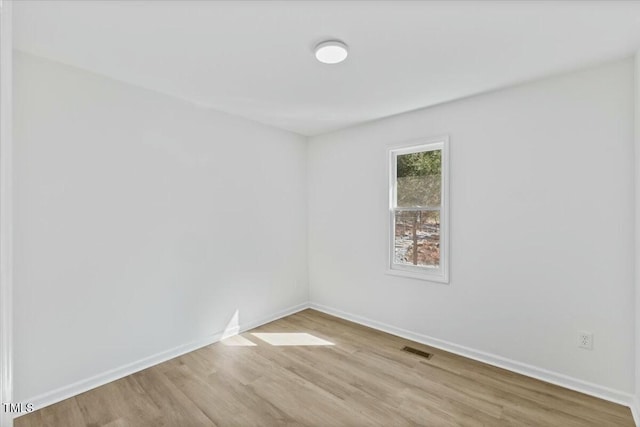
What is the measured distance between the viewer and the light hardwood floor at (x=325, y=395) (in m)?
2.00

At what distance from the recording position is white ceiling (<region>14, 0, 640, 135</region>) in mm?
1651

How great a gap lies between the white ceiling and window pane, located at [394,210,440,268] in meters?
1.24

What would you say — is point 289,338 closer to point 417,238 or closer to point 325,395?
point 325,395

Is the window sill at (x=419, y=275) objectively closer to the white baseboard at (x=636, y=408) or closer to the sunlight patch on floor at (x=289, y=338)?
the sunlight patch on floor at (x=289, y=338)

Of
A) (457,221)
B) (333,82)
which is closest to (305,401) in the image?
(457,221)

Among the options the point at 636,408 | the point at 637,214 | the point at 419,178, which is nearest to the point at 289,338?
the point at 419,178

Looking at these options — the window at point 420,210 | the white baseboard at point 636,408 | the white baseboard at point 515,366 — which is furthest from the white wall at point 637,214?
the window at point 420,210

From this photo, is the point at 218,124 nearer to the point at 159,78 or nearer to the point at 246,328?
the point at 159,78

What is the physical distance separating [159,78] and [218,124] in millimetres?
780

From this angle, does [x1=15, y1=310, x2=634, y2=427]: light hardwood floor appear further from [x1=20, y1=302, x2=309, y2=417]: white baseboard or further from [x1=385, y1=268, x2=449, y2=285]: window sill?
[x1=385, y1=268, x2=449, y2=285]: window sill

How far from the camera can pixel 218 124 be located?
3.17 m

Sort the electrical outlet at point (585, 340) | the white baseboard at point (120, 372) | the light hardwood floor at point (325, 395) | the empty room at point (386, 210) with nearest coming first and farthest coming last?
the empty room at point (386, 210) → the light hardwood floor at point (325, 395) → the white baseboard at point (120, 372) → the electrical outlet at point (585, 340)

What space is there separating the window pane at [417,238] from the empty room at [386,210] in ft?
0.07

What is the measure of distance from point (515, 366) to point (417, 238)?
4.57ft
